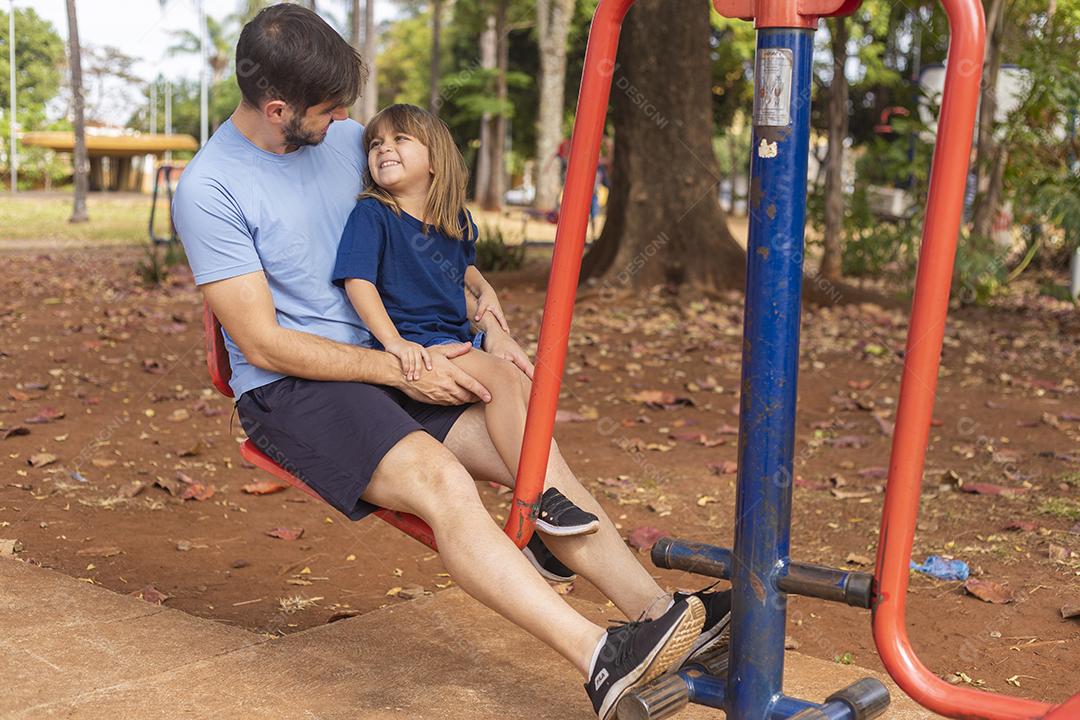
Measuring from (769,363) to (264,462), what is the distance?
112 centimetres

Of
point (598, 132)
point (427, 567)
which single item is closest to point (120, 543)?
point (427, 567)

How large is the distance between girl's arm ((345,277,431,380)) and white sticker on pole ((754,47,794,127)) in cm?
94

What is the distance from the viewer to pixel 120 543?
390cm

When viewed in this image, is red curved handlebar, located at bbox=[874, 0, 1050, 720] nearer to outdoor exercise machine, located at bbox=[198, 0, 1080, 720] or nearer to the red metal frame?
outdoor exercise machine, located at bbox=[198, 0, 1080, 720]

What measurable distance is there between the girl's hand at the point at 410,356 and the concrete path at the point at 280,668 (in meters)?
0.63

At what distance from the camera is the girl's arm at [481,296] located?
2.98 metres

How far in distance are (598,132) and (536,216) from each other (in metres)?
20.7

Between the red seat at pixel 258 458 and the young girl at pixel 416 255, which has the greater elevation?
the young girl at pixel 416 255

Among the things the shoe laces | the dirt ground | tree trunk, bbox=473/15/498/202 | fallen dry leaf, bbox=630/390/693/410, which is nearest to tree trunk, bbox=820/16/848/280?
the dirt ground

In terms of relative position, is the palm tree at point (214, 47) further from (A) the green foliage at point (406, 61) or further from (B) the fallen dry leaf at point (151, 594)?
(B) the fallen dry leaf at point (151, 594)

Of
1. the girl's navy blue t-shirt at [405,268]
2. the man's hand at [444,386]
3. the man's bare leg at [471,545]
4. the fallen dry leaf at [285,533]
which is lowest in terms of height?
the fallen dry leaf at [285,533]

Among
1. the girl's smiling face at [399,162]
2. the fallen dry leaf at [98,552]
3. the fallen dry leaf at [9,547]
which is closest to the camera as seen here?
the girl's smiling face at [399,162]

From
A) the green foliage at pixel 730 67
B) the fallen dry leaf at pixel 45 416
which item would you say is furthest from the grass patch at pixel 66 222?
the green foliage at pixel 730 67

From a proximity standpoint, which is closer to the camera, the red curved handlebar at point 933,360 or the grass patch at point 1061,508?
the red curved handlebar at point 933,360
